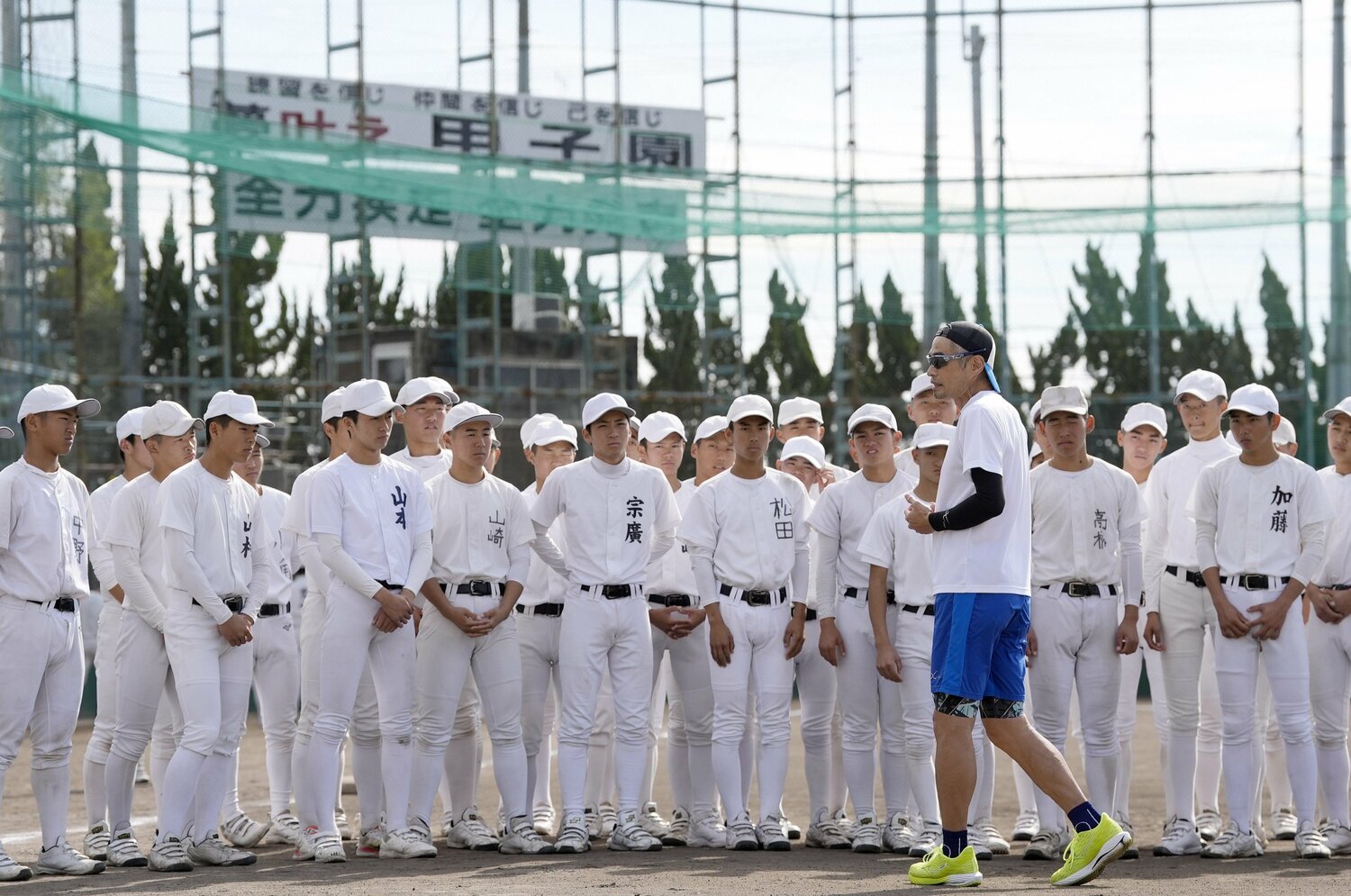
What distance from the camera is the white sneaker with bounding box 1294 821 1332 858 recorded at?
7855 millimetres

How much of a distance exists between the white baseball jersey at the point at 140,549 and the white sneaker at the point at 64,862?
99cm

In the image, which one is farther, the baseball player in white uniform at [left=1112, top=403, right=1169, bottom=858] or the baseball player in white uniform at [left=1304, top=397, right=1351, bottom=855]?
the baseball player in white uniform at [left=1112, top=403, right=1169, bottom=858]

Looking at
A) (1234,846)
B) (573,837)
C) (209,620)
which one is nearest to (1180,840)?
(1234,846)

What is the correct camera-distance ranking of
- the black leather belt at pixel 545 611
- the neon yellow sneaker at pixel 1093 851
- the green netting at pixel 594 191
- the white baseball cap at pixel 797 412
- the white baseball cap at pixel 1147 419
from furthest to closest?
the green netting at pixel 594 191
the white baseball cap at pixel 797 412
the white baseball cap at pixel 1147 419
the black leather belt at pixel 545 611
the neon yellow sneaker at pixel 1093 851

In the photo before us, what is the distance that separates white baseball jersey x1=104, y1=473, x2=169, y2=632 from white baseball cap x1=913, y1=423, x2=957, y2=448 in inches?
133

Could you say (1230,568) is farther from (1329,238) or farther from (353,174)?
(1329,238)

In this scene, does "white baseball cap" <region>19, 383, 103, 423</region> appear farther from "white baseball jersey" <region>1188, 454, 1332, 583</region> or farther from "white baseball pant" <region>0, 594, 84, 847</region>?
"white baseball jersey" <region>1188, 454, 1332, 583</region>

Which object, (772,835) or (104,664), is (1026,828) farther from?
(104,664)

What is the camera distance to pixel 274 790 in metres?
8.99

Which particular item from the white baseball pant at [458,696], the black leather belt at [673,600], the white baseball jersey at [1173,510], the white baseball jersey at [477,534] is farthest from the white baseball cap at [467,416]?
the white baseball jersey at [1173,510]

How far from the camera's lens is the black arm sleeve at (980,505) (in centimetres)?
662

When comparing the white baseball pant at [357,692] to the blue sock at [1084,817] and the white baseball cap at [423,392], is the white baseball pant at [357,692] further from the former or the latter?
the blue sock at [1084,817]

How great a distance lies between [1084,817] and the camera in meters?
6.58

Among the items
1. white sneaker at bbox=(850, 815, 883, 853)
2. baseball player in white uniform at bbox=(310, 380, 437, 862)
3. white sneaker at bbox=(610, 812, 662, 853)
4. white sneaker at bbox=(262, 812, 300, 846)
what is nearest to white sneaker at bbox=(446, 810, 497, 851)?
baseball player in white uniform at bbox=(310, 380, 437, 862)
